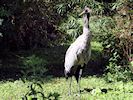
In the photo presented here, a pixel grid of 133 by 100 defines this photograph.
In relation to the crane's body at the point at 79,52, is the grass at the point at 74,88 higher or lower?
lower

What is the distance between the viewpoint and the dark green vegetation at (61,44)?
927cm

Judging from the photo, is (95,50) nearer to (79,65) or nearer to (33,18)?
(33,18)

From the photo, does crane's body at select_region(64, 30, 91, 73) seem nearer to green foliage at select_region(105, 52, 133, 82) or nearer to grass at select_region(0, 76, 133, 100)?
grass at select_region(0, 76, 133, 100)

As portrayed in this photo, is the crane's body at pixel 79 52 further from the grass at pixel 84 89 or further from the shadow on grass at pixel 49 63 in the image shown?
the shadow on grass at pixel 49 63

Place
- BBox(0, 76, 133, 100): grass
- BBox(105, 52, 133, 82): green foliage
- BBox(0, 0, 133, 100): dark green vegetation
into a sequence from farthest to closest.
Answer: BBox(105, 52, 133, 82): green foliage → BBox(0, 0, 133, 100): dark green vegetation → BBox(0, 76, 133, 100): grass

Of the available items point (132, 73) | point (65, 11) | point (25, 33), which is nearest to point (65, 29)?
point (65, 11)

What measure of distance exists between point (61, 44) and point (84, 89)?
5.15m

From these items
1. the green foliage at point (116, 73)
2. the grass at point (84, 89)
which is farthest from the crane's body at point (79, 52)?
the green foliage at point (116, 73)

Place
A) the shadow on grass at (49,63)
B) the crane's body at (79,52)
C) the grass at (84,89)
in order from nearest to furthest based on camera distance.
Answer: the crane's body at (79,52) < the grass at (84,89) < the shadow on grass at (49,63)

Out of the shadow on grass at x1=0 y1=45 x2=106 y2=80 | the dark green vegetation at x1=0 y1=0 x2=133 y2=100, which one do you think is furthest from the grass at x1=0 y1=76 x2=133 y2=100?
the shadow on grass at x1=0 y1=45 x2=106 y2=80

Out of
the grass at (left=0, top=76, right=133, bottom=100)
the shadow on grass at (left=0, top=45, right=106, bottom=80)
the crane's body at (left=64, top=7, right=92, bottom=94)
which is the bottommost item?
the grass at (left=0, top=76, right=133, bottom=100)

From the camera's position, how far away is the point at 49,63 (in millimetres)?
11984

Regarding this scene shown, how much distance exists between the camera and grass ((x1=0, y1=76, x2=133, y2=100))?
856 cm

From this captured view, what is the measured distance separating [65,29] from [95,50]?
5.28ft
